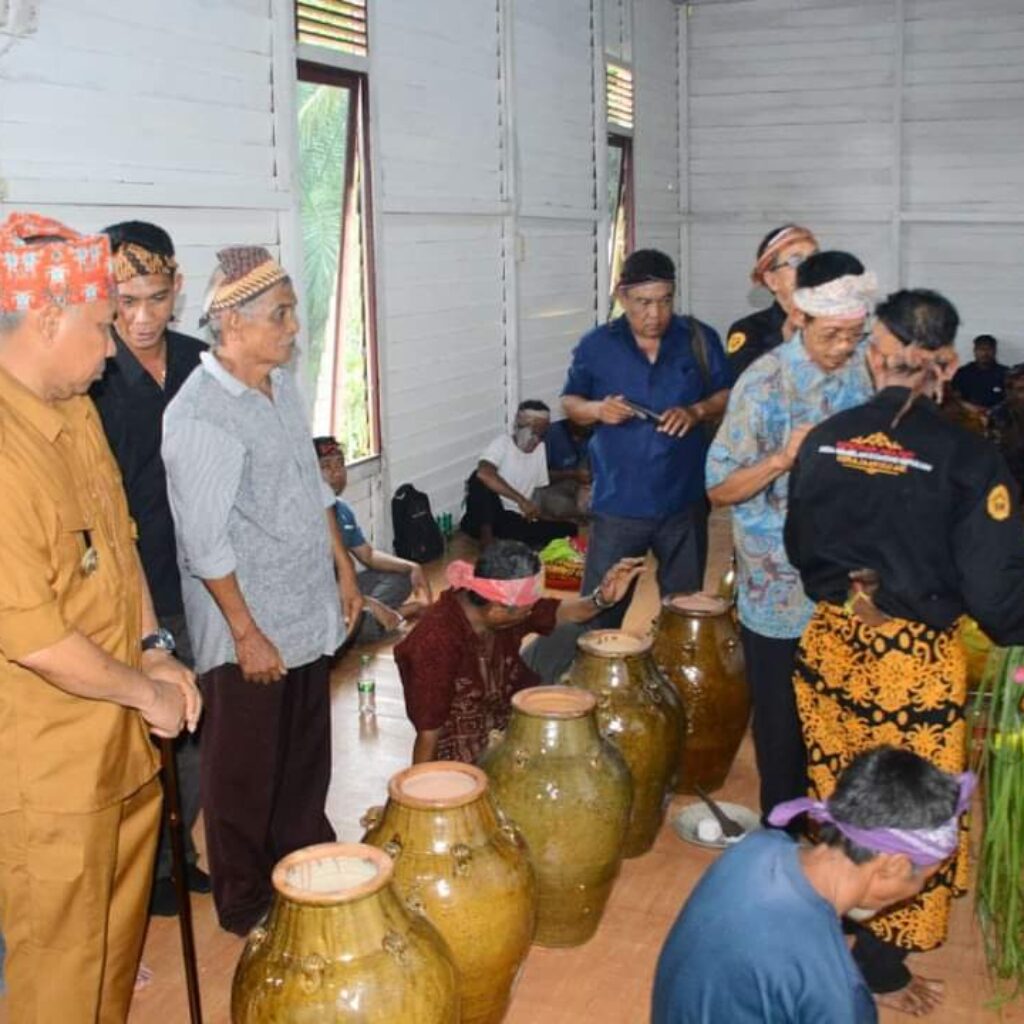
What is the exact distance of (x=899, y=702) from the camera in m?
2.79

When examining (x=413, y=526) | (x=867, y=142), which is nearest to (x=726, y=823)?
(x=413, y=526)

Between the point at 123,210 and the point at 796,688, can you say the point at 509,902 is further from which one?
the point at 123,210

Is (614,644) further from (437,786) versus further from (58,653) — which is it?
(58,653)

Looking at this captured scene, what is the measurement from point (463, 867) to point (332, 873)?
1.18ft

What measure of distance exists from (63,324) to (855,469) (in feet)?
5.17

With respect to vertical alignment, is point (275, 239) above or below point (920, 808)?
above

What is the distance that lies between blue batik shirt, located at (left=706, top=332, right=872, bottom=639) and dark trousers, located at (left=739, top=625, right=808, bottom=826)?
51 millimetres

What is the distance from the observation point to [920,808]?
2033mm

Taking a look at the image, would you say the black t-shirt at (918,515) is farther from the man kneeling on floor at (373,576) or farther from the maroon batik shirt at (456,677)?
the man kneeling on floor at (373,576)

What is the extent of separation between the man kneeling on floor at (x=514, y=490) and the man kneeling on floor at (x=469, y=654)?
4128 millimetres

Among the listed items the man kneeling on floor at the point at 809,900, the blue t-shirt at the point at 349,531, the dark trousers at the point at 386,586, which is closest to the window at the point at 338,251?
the dark trousers at the point at 386,586

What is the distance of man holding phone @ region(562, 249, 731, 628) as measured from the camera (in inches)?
167

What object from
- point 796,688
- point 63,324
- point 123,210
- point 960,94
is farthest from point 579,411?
point 960,94

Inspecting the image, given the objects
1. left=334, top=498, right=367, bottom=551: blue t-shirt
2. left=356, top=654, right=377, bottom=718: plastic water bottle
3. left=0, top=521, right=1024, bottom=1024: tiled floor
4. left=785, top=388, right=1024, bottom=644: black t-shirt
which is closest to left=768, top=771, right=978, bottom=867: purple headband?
left=785, top=388, right=1024, bottom=644: black t-shirt
